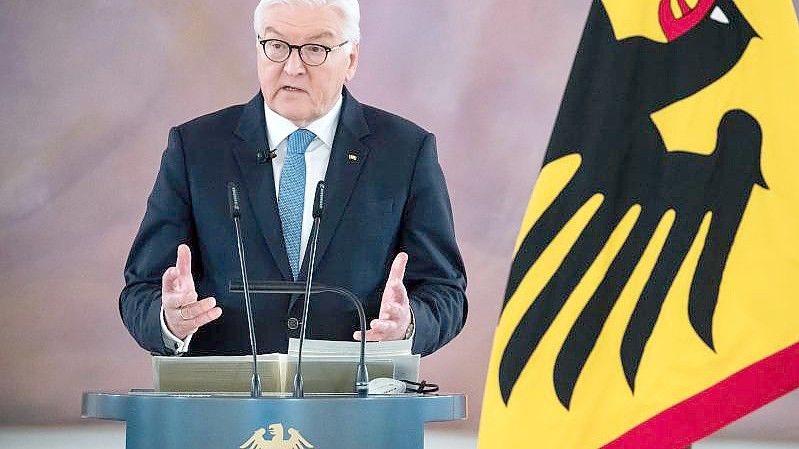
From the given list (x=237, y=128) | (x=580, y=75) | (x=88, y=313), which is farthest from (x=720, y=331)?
(x=88, y=313)

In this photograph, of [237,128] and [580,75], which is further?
[237,128]

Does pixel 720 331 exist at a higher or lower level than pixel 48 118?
lower

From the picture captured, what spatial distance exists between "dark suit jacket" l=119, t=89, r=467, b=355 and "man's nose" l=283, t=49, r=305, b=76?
155 mm

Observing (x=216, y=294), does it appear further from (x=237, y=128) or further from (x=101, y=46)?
(x=101, y=46)

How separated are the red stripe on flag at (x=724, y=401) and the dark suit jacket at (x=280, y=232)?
1064 millimetres

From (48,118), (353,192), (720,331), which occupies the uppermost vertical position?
(48,118)

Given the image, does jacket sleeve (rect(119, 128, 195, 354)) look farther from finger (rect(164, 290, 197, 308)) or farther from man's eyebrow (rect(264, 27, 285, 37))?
man's eyebrow (rect(264, 27, 285, 37))

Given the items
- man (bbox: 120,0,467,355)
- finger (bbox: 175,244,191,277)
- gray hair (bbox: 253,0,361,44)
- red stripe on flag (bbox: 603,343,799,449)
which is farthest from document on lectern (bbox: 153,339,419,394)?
gray hair (bbox: 253,0,361,44)

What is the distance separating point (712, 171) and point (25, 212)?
3912 millimetres

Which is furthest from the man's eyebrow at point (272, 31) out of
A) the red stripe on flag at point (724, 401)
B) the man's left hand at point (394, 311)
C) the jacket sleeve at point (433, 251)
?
the red stripe on flag at point (724, 401)

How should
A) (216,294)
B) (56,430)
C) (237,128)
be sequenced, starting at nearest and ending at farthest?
(216,294)
(237,128)
(56,430)

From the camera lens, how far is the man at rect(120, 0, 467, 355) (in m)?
2.89

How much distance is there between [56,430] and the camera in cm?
496

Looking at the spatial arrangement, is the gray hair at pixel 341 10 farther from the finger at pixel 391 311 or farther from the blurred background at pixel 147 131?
the blurred background at pixel 147 131
